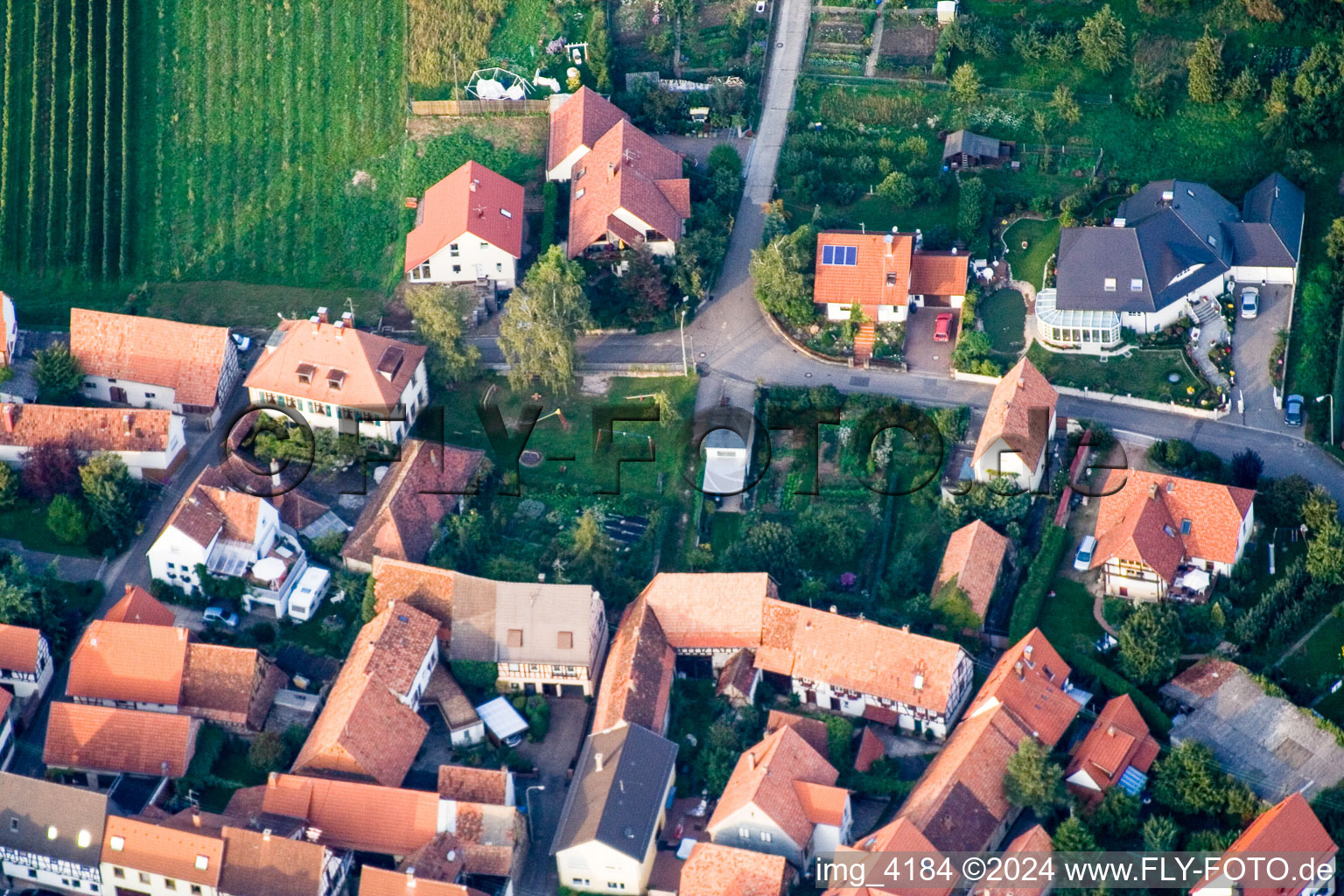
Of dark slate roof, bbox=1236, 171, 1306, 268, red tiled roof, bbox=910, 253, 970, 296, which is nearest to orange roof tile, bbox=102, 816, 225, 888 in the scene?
red tiled roof, bbox=910, 253, 970, 296

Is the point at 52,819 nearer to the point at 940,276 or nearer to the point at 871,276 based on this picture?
the point at 871,276

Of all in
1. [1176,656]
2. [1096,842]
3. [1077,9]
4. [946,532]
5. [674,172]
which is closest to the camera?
[1096,842]

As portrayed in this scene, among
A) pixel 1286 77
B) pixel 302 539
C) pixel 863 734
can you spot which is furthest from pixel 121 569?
pixel 1286 77

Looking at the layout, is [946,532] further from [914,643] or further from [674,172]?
[674,172]

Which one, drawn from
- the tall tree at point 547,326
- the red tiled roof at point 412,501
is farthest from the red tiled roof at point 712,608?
the tall tree at point 547,326

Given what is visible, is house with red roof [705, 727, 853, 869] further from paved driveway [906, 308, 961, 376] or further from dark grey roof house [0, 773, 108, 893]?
paved driveway [906, 308, 961, 376]

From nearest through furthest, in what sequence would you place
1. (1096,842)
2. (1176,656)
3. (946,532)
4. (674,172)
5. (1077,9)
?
(1096,842)
(1176,656)
(946,532)
(674,172)
(1077,9)
